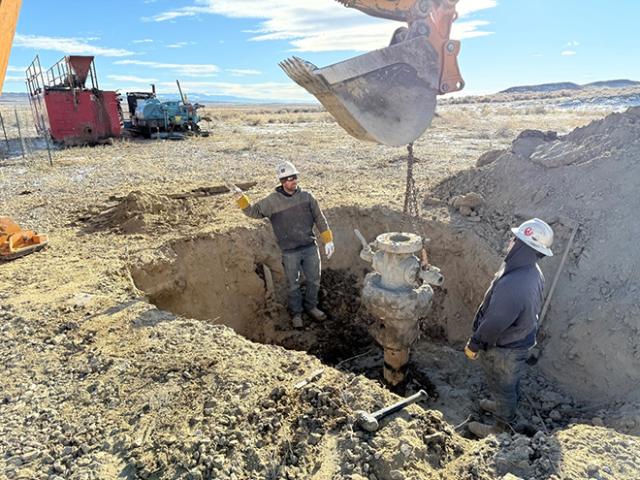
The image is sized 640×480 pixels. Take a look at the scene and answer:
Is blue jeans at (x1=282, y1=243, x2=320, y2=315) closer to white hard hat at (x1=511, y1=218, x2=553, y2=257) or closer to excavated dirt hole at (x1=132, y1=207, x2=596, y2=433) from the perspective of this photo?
excavated dirt hole at (x1=132, y1=207, x2=596, y2=433)

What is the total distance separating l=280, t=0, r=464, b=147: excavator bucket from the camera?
437cm

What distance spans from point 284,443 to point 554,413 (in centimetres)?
305

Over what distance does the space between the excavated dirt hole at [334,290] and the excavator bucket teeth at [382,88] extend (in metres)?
2.14

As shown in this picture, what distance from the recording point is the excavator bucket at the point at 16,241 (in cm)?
546

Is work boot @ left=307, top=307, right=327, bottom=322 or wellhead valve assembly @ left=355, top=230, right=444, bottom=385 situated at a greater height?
wellhead valve assembly @ left=355, top=230, right=444, bottom=385

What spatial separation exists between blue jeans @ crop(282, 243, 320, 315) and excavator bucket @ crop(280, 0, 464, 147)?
72.3 inches

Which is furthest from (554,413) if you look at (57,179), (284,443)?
(57,179)

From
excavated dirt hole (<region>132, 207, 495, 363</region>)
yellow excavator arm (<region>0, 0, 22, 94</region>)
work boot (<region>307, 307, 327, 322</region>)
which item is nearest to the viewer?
yellow excavator arm (<region>0, 0, 22, 94</region>)

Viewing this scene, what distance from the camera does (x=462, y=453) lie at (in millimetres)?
2953

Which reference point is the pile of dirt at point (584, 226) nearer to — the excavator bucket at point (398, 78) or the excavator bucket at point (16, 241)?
the excavator bucket at point (398, 78)

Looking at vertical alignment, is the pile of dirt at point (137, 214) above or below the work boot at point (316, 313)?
above

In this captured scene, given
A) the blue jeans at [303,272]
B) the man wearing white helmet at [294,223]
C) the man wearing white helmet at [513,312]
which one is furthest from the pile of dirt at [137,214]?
the man wearing white helmet at [513,312]

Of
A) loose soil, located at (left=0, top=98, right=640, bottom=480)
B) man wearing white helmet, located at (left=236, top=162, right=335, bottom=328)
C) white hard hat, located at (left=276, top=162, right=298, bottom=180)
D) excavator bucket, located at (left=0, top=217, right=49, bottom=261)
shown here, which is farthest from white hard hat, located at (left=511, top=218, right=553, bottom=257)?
excavator bucket, located at (left=0, top=217, right=49, bottom=261)

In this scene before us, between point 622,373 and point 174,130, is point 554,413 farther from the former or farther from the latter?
point 174,130
